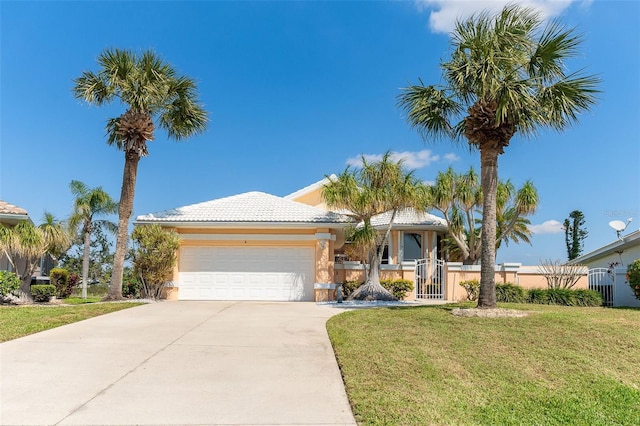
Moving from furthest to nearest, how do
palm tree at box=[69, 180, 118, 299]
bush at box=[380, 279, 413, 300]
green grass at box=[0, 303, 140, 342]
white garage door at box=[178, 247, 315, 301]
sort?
palm tree at box=[69, 180, 118, 299] < bush at box=[380, 279, 413, 300] < white garage door at box=[178, 247, 315, 301] < green grass at box=[0, 303, 140, 342]

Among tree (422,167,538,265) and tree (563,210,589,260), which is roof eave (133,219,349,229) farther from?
tree (563,210,589,260)

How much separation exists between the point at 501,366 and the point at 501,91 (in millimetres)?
7269

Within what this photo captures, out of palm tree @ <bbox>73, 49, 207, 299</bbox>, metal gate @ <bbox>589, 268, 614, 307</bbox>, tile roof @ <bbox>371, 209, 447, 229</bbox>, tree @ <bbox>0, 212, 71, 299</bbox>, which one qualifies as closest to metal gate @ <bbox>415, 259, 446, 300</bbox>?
tile roof @ <bbox>371, 209, 447, 229</bbox>

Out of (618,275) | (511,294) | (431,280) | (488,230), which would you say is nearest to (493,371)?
(488,230)

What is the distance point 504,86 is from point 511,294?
8.43 metres

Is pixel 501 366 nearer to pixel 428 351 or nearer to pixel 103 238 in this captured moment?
pixel 428 351

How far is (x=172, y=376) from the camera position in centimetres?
596

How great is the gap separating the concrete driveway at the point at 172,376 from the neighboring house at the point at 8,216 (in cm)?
977

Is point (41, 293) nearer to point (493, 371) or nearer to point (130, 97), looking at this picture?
point (130, 97)

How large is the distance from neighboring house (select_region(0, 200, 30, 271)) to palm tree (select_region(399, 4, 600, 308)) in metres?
16.2

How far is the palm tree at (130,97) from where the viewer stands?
1538 centimetres

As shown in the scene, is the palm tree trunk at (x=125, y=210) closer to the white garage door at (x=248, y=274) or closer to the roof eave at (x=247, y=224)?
the roof eave at (x=247, y=224)

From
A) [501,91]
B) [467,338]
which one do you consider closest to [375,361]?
[467,338]

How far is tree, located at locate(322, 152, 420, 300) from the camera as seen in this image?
630 inches
